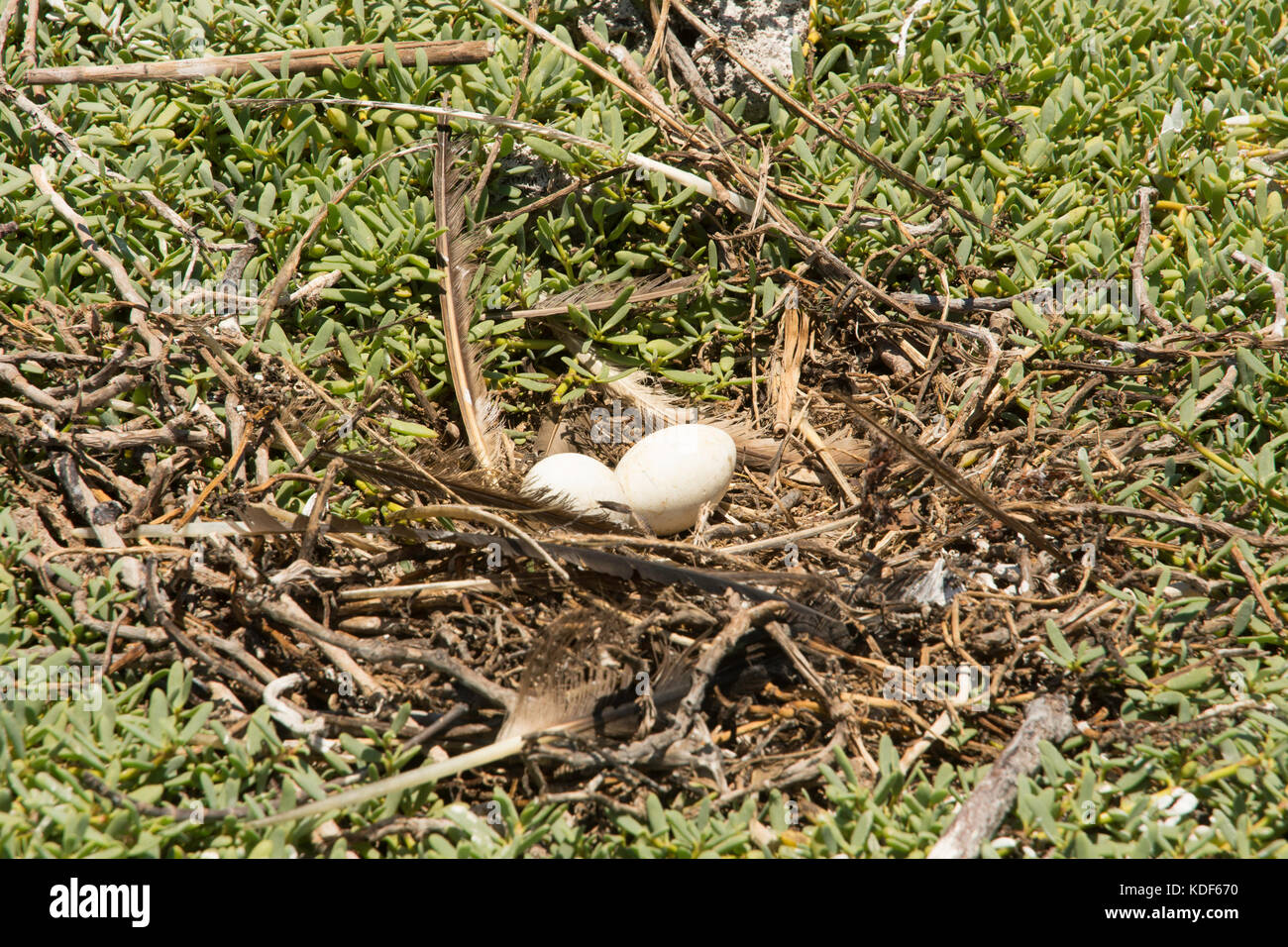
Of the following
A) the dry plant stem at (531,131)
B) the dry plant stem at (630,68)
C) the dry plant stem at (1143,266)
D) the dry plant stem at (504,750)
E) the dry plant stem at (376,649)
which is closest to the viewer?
the dry plant stem at (504,750)

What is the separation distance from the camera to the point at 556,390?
2.56 m

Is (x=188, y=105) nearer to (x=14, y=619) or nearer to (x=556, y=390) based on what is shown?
(x=556, y=390)

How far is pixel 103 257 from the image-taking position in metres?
2.31

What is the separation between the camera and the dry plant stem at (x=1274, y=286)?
221cm

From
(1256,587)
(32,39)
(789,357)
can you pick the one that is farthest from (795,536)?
(32,39)

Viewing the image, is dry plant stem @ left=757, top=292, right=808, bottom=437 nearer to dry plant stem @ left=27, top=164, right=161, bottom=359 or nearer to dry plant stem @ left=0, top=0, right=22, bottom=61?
dry plant stem @ left=27, top=164, right=161, bottom=359

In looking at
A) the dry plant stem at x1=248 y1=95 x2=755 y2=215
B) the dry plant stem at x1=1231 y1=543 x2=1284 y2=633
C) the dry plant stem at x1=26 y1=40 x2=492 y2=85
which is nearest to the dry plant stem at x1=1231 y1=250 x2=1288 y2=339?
the dry plant stem at x1=1231 y1=543 x2=1284 y2=633

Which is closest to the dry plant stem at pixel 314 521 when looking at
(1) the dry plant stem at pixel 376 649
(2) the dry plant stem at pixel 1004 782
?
(1) the dry plant stem at pixel 376 649

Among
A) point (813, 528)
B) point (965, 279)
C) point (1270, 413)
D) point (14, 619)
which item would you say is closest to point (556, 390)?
point (813, 528)

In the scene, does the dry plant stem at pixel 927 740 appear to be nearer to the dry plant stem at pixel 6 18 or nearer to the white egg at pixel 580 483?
the white egg at pixel 580 483

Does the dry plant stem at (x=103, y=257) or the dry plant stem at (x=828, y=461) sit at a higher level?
the dry plant stem at (x=103, y=257)

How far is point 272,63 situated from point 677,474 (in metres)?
1.63

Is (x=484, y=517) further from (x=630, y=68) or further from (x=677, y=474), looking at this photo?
(x=630, y=68)

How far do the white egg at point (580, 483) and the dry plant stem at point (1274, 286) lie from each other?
157cm
